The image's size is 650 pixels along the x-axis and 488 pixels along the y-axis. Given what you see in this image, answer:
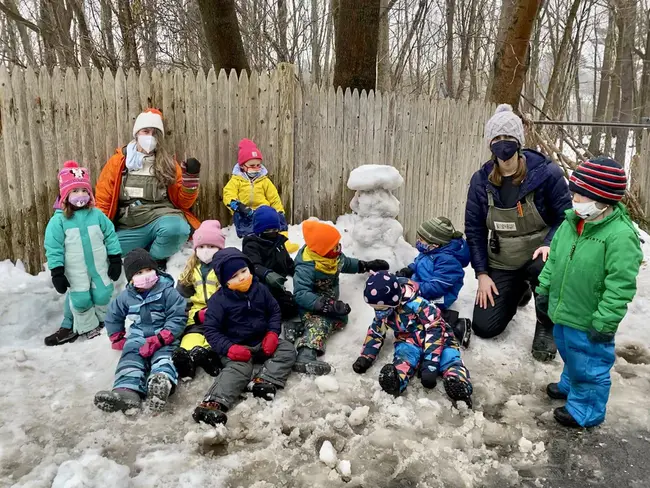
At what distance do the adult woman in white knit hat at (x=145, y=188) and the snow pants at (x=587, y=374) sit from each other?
403cm

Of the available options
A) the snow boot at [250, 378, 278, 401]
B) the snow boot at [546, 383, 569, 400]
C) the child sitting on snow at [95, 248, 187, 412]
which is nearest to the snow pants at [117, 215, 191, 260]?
the child sitting on snow at [95, 248, 187, 412]

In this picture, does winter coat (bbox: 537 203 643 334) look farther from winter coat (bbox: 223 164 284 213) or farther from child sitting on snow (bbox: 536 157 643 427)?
winter coat (bbox: 223 164 284 213)

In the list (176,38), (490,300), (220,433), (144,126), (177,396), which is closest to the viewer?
(220,433)

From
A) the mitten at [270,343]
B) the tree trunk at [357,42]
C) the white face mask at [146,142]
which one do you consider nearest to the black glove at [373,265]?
the mitten at [270,343]

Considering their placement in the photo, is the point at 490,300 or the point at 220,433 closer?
the point at 220,433

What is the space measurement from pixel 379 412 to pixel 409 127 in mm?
4742

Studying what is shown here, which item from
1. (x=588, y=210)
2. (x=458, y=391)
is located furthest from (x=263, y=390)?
(x=588, y=210)

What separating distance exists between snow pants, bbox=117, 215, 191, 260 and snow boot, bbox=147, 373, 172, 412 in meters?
2.21

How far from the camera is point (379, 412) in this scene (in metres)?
3.32

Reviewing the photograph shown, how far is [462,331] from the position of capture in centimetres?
422

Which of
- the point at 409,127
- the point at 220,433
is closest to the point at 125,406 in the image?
the point at 220,433

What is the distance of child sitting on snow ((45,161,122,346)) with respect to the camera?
182 inches

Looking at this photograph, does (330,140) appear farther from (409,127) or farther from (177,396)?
(177,396)

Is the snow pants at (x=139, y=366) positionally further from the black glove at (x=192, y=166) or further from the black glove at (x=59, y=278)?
the black glove at (x=192, y=166)
